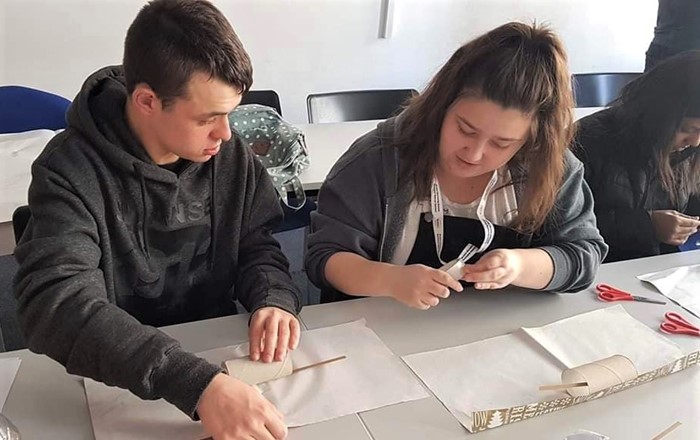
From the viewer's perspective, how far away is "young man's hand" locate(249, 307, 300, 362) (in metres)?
0.94

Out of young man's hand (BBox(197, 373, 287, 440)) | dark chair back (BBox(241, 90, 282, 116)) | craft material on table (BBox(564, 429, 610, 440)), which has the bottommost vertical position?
craft material on table (BBox(564, 429, 610, 440))

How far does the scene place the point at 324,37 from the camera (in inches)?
124

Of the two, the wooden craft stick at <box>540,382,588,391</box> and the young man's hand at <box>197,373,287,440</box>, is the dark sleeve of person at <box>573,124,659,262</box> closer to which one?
the wooden craft stick at <box>540,382,588,391</box>

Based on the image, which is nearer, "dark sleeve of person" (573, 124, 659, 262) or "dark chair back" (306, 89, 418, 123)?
"dark sleeve of person" (573, 124, 659, 262)

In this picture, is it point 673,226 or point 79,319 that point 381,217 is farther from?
point 673,226

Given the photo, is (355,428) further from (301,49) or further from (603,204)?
(301,49)

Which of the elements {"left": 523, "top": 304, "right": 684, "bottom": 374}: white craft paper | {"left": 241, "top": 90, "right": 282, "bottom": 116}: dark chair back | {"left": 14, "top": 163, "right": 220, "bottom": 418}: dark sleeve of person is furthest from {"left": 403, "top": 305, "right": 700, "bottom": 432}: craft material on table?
{"left": 241, "top": 90, "right": 282, "bottom": 116}: dark chair back

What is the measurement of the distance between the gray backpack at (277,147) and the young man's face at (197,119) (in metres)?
0.67

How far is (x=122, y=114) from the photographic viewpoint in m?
1.02

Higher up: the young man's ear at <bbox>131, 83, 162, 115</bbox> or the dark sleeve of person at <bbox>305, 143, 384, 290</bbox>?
the young man's ear at <bbox>131, 83, 162, 115</bbox>

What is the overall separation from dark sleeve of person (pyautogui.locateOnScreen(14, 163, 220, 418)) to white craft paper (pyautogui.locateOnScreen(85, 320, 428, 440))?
0.04 m

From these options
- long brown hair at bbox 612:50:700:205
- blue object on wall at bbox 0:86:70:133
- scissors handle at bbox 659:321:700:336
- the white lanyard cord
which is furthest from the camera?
blue object on wall at bbox 0:86:70:133

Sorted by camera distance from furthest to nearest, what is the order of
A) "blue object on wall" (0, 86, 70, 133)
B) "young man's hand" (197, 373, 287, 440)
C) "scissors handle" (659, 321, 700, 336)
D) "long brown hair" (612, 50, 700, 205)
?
"blue object on wall" (0, 86, 70, 133)
"long brown hair" (612, 50, 700, 205)
"scissors handle" (659, 321, 700, 336)
"young man's hand" (197, 373, 287, 440)

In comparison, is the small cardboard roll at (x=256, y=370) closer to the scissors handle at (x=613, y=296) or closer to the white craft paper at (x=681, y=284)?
the scissors handle at (x=613, y=296)
